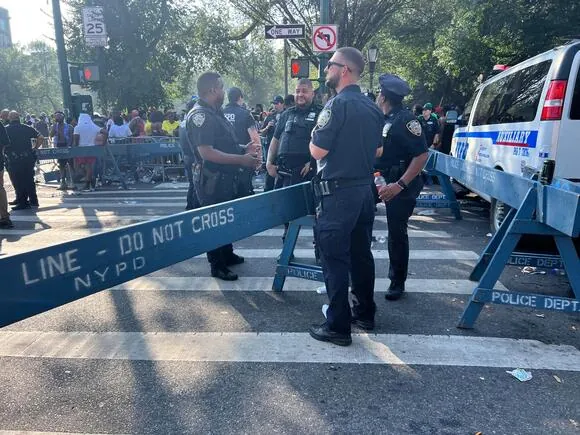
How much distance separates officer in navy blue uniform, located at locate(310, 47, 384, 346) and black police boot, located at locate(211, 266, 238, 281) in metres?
1.80

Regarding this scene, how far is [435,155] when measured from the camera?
25.3 feet

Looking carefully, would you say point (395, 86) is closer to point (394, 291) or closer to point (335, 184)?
point (335, 184)

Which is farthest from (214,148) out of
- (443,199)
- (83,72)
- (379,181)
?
(83,72)

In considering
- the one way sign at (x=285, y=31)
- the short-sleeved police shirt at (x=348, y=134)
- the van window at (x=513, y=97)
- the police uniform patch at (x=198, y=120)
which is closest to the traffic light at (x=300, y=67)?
the one way sign at (x=285, y=31)

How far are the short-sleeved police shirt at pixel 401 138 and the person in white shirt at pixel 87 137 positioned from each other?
30.9 ft

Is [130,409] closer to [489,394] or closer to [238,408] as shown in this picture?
[238,408]

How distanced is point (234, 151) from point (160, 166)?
8.94 meters

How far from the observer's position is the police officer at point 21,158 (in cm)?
912

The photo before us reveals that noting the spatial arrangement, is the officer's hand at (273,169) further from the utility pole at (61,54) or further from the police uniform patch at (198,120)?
the utility pole at (61,54)

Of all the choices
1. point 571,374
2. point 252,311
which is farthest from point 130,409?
point 571,374

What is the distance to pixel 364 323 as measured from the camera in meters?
3.87

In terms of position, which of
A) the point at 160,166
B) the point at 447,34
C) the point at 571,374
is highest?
the point at 447,34

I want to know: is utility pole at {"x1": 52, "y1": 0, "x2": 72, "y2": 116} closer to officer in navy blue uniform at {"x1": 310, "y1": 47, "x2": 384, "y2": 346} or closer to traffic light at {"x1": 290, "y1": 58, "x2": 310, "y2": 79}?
traffic light at {"x1": 290, "y1": 58, "x2": 310, "y2": 79}

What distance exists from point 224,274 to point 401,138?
2.32 meters
